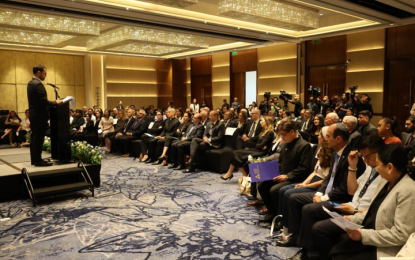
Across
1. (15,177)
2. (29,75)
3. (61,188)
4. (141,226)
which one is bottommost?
(141,226)

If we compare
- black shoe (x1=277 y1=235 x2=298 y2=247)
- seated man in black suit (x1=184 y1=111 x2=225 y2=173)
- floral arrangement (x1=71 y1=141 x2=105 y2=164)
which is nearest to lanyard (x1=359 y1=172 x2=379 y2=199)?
black shoe (x1=277 y1=235 x2=298 y2=247)

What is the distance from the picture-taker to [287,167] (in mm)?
3979

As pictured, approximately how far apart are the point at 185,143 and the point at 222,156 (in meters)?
1.02

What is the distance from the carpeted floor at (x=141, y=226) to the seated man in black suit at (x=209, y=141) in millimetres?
1199

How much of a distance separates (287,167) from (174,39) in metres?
9.24

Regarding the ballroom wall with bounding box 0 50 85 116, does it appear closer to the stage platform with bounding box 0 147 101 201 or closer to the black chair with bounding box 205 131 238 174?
the stage platform with bounding box 0 147 101 201

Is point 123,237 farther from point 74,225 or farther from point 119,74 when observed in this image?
point 119,74

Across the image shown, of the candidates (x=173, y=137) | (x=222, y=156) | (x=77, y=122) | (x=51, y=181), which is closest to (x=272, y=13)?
(x=173, y=137)

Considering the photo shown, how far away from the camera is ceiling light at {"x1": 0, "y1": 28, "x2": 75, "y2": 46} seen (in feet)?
36.5

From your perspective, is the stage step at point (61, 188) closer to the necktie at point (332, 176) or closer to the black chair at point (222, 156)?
the black chair at point (222, 156)

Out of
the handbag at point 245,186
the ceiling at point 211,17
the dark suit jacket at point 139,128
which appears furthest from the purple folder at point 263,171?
the dark suit jacket at point 139,128

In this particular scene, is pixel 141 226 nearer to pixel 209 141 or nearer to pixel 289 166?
pixel 289 166

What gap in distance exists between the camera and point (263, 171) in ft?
12.8

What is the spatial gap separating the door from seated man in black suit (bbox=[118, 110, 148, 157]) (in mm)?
7846
